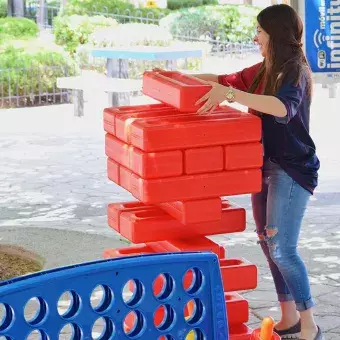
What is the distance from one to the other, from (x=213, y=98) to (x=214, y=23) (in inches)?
807

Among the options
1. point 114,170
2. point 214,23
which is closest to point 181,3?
point 214,23

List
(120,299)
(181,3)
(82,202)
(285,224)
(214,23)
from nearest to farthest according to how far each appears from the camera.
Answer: (120,299) < (285,224) < (82,202) < (214,23) < (181,3)

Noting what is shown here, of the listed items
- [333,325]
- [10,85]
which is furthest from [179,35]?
[333,325]

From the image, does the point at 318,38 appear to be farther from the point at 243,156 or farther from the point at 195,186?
the point at 195,186

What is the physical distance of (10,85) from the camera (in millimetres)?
16203

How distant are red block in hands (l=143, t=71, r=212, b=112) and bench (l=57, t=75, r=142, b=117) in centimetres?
904

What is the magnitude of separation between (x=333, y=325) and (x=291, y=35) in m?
1.78

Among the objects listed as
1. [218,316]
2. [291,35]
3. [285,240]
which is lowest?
[285,240]

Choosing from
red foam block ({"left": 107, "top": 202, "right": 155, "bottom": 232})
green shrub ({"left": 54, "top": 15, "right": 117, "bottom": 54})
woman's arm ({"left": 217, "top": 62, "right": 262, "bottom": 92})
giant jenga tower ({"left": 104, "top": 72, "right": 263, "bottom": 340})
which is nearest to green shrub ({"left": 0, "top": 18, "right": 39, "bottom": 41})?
green shrub ({"left": 54, "top": 15, "right": 117, "bottom": 54})

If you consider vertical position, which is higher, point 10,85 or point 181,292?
point 181,292

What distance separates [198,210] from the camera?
15.3 ft

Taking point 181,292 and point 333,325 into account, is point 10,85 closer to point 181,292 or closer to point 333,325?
point 333,325

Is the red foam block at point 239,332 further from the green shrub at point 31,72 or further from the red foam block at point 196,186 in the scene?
the green shrub at point 31,72

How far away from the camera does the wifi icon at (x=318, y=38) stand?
819cm
